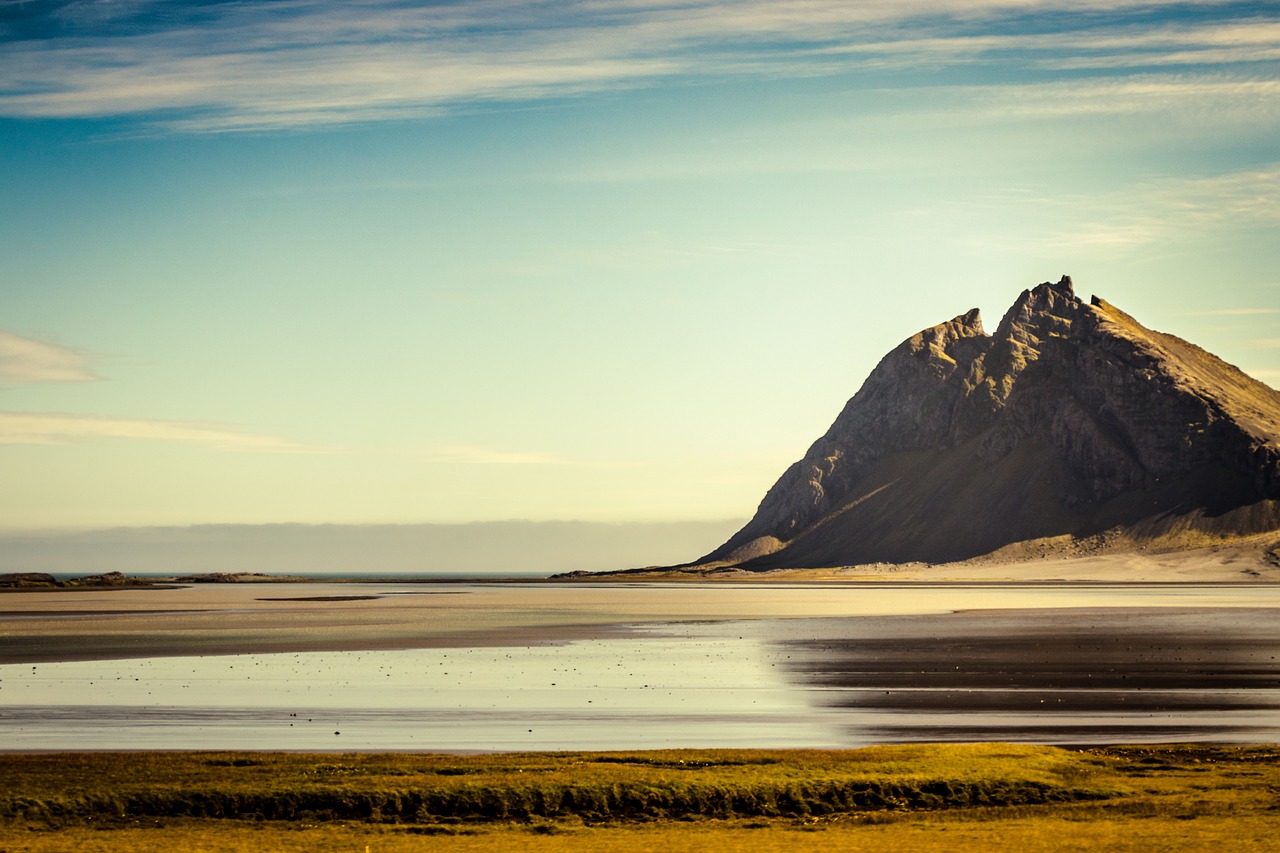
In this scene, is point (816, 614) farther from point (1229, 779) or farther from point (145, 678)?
point (1229, 779)

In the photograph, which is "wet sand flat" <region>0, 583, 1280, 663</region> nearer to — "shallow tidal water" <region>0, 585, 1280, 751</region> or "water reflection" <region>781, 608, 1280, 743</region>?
"shallow tidal water" <region>0, 585, 1280, 751</region>

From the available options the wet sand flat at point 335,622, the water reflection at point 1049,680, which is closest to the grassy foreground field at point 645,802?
the water reflection at point 1049,680

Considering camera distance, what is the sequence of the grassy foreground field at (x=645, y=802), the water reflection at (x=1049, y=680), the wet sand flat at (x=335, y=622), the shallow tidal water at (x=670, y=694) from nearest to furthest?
the grassy foreground field at (x=645, y=802) → the shallow tidal water at (x=670, y=694) → the water reflection at (x=1049, y=680) → the wet sand flat at (x=335, y=622)

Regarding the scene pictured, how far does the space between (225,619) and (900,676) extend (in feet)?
216

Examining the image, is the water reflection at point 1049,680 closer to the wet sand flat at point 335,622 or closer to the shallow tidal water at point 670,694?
the shallow tidal water at point 670,694

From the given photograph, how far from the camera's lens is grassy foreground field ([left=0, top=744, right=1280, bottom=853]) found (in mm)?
23031

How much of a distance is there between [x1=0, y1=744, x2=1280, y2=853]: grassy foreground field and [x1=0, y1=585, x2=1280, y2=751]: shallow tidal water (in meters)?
4.39

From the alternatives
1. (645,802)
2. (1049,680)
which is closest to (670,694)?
(1049,680)

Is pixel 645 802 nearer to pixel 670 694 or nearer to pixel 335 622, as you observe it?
pixel 670 694

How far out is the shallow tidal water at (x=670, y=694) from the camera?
1375 inches

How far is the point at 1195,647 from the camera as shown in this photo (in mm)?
65250

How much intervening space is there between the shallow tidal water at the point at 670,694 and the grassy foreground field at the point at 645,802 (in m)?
4.39

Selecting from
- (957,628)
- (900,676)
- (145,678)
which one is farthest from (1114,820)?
(957,628)

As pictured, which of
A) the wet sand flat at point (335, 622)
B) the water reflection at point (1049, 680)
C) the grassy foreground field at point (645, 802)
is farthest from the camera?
the wet sand flat at point (335, 622)
